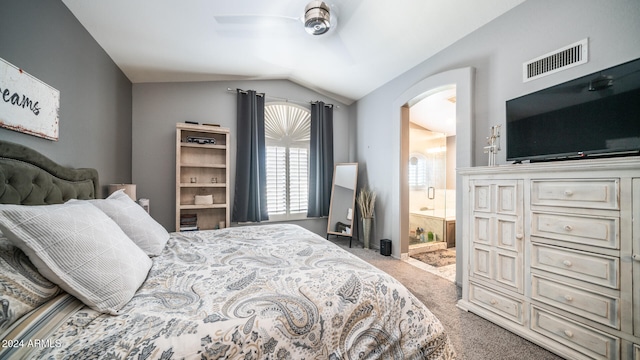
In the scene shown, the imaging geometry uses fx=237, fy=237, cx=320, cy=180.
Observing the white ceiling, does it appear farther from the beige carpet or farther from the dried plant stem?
the beige carpet

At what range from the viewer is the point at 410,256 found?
3676mm

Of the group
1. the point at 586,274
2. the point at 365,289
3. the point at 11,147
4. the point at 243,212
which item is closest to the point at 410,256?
the point at 586,274

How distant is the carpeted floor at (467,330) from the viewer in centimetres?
155

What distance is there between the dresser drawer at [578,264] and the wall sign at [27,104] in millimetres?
3508

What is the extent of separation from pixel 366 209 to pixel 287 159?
1.62 metres

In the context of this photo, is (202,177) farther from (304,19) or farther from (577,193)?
(577,193)

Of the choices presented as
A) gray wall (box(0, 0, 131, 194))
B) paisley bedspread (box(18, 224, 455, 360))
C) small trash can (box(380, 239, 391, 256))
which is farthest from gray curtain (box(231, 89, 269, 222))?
paisley bedspread (box(18, 224, 455, 360))

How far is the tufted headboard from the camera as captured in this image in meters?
1.35

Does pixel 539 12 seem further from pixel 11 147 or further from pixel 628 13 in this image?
pixel 11 147

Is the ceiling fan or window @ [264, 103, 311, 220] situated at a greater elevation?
the ceiling fan

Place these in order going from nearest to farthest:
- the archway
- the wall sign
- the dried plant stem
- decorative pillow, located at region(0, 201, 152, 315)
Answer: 1. decorative pillow, located at region(0, 201, 152, 315)
2. the wall sign
3. the archway
4. the dried plant stem

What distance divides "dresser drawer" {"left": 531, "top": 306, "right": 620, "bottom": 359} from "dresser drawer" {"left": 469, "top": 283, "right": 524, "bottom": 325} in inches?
3.5

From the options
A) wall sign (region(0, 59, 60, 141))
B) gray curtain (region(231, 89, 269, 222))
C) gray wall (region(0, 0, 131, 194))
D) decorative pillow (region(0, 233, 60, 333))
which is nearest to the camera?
decorative pillow (region(0, 233, 60, 333))

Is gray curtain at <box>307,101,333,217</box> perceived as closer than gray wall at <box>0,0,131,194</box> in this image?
No
